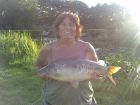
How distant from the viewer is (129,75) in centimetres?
1002

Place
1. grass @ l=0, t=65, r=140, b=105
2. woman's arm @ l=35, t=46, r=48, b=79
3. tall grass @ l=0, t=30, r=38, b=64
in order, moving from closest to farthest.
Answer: woman's arm @ l=35, t=46, r=48, b=79, grass @ l=0, t=65, r=140, b=105, tall grass @ l=0, t=30, r=38, b=64

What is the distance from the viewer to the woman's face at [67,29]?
4453 mm

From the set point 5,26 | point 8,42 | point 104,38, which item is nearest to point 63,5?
point 5,26

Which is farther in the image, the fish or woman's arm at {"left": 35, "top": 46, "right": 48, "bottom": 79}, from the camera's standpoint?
woman's arm at {"left": 35, "top": 46, "right": 48, "bottom": 79}

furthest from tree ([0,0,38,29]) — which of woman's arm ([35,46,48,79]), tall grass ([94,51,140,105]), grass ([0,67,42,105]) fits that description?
woman's arm ([35,46,48,79])

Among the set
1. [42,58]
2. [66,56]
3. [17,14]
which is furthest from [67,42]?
[17,14]

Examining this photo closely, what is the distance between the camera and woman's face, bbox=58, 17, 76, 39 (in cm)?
445

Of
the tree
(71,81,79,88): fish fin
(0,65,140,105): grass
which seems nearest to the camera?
(71,81,79,88): fish fin

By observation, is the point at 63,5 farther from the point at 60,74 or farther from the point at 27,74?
the point at 60,74

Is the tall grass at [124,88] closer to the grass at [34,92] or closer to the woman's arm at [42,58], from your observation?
the grass at [34,92]

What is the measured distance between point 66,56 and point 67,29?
0.28 metres

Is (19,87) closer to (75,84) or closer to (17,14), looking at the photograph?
(75,84)

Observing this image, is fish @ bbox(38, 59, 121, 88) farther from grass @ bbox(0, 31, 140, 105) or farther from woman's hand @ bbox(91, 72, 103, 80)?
grass @ bbox(0, 31, 140, 105)

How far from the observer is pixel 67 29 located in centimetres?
446
